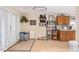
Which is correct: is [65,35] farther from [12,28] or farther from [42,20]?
[12,28]

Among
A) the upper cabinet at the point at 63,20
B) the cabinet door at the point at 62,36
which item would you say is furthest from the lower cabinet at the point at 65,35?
the upper cabinet at the point at 63,20

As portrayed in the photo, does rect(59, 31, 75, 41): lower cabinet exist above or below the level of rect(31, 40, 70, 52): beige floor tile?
above

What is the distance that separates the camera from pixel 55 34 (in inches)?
241

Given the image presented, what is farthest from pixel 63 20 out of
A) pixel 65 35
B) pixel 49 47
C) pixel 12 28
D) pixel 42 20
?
pixel 12 28

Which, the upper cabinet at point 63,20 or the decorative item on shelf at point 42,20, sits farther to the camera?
the decorative item on shelf at point 42,20

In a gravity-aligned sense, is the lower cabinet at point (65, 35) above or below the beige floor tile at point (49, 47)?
above

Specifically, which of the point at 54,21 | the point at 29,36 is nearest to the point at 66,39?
the point at 54,21

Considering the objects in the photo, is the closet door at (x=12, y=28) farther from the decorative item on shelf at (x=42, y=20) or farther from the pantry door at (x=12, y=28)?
the decorative item on shelf at (x=42, y=20)

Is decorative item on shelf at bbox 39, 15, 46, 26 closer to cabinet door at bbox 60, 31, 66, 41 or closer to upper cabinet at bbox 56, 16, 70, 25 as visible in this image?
upper cabinet at bbox 56, 16, 70, 25

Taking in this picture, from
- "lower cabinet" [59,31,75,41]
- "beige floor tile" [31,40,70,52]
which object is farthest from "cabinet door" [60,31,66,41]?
"beige floor tile" [31,40,70,52]

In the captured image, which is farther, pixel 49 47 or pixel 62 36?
pixel 62 36

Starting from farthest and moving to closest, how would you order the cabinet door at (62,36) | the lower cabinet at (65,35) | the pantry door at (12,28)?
the cabinet door at (62,36), the lower cabinet at (65,35), the pantry door at (12,28)
